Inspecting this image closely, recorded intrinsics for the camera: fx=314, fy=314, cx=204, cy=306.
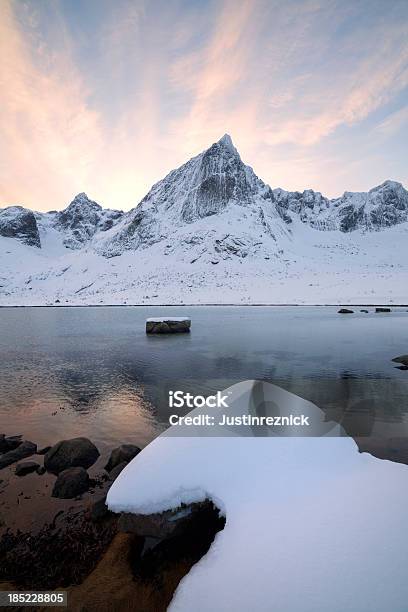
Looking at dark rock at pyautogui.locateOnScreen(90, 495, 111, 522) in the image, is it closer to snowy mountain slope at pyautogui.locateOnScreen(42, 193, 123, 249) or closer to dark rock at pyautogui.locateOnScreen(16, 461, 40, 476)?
dark rock at pyautogui.locateOnScreen(16, 461, 40, 476)

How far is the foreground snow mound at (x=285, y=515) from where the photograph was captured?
2.54m

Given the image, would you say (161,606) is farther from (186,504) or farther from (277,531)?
(277,531)

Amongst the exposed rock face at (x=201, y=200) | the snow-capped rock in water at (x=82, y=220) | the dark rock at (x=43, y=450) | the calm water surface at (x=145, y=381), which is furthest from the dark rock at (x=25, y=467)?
the snow-capped rock in water at (x=82, y=220)

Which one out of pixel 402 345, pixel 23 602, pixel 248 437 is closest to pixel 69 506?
pixel 23 602

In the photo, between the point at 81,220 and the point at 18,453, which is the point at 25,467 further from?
the point at 81,220

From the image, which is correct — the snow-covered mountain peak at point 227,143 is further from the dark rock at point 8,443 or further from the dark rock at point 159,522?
the dark rock at point 159,522

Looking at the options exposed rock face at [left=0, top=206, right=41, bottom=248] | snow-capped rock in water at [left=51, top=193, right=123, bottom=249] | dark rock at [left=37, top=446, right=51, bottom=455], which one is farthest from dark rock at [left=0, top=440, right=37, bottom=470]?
snow-capped rock in water at [left=51, top=193, right=123, bottom=249]

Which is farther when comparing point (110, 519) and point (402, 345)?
point (402, 345)

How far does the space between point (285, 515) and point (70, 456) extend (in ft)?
14.0

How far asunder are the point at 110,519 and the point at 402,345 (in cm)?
1891

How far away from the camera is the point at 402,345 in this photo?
18219mm

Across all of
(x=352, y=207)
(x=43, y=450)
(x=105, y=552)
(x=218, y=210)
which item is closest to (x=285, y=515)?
(x=105, y=552)

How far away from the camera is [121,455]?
5875 mm

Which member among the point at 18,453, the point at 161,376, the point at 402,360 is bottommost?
the point at 161,376
